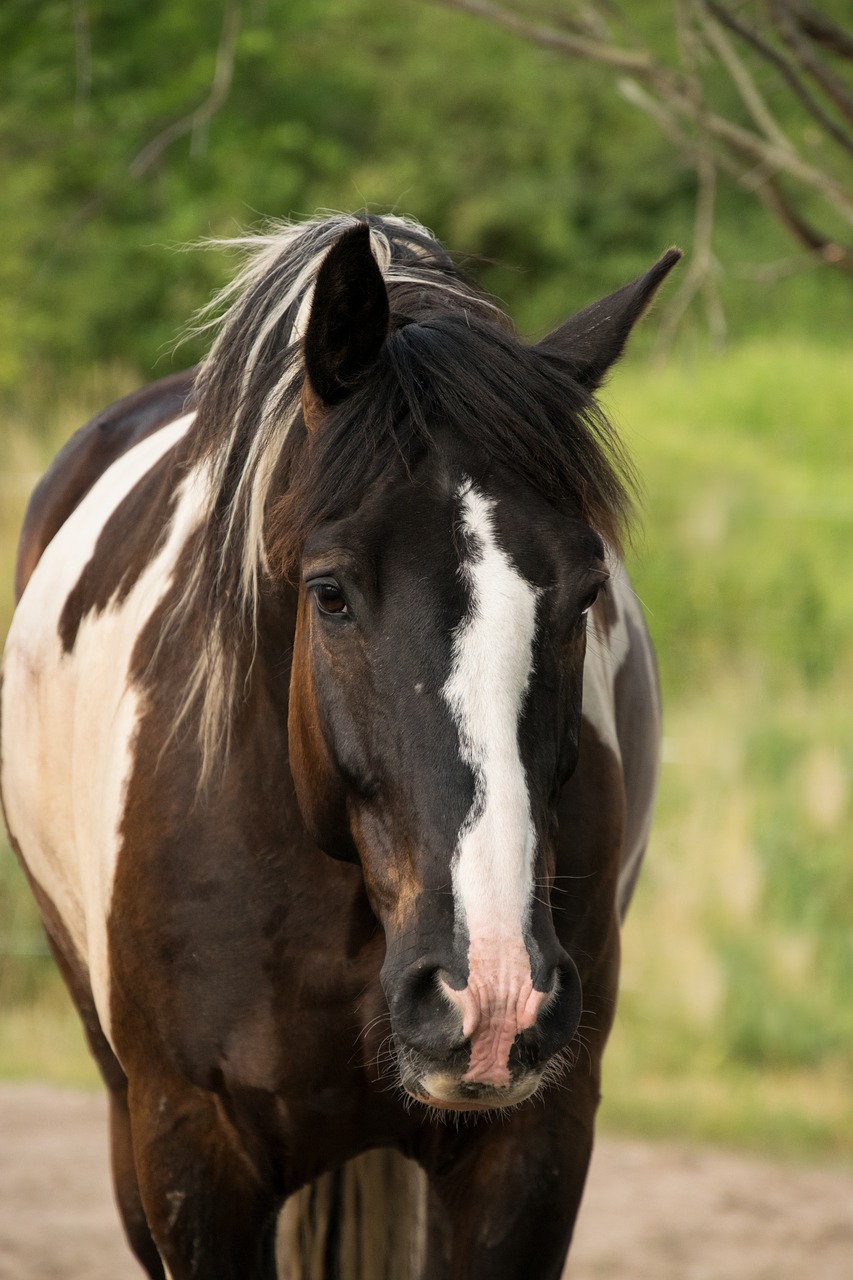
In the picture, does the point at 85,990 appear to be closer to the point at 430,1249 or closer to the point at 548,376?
the point at 430,1249

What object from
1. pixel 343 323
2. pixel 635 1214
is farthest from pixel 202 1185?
pixel 635 1214

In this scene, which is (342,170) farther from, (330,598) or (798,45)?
(330,598)

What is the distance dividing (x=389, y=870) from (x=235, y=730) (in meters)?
0.53

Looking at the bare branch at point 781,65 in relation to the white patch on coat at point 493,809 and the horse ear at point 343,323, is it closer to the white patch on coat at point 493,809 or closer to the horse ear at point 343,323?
the horse ear at point 343,323

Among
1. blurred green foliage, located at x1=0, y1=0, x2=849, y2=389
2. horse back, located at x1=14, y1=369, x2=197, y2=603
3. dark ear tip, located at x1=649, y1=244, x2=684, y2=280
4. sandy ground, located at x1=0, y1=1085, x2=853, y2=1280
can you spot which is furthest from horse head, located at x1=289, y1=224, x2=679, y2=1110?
blurred green foliage, located at x1=0, y1=0, x2=849, y2=389

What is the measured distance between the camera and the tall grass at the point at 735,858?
6.40m

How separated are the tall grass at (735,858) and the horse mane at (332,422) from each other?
2165mm

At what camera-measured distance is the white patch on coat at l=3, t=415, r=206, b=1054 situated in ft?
8.43

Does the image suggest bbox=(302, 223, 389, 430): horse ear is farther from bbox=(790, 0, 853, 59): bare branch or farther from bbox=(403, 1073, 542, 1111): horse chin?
bbox=(790, 0, 853, 59): bare branch

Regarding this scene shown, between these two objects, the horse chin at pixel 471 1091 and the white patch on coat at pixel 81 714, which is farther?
the white patch on coat at pixel 81 714

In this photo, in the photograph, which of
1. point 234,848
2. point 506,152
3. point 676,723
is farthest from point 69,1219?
point 506,152

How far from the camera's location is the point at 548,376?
2123mm

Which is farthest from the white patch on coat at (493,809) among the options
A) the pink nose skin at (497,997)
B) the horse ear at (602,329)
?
the horse ear at (602,329)

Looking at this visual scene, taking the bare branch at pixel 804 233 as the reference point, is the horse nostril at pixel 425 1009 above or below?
below
